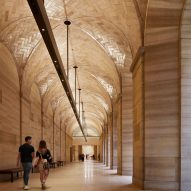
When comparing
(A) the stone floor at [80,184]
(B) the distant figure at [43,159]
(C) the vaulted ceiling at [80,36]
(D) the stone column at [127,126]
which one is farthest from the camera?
(D) the stone column at [127,126]

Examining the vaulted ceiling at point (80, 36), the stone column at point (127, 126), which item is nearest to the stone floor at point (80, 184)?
the stone column at point (127, 126)

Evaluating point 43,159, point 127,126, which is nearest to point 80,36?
point 127,126

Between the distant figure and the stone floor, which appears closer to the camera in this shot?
the stone floor

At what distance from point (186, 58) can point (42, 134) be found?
1882cm

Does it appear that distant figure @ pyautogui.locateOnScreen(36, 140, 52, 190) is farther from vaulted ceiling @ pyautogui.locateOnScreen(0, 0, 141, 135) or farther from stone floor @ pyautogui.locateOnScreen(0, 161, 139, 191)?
vaulted ceiling @ pyautogui.locateOnScreen(0, 0, 141, 135)

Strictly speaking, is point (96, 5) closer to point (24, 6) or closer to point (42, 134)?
point (24, 6)

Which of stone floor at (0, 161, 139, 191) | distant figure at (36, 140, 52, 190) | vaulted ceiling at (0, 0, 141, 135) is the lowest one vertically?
stone floor at (0, 161, 139, 191)

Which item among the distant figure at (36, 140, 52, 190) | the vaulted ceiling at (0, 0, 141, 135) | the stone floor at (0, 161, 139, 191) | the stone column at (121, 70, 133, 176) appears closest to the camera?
the stone floor at (0, 161, 139, 191)

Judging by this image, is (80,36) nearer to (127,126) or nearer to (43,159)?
(127,126)

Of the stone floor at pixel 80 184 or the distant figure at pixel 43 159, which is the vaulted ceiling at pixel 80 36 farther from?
the stone floor at pixel 80 184

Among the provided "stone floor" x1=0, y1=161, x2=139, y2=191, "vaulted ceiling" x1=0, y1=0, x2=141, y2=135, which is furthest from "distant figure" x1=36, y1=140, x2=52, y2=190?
"vaulted ceiling" x1=0, y1=0, x2=141, y2=135

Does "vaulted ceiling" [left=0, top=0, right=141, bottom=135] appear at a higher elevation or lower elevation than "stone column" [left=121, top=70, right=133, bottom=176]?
higher

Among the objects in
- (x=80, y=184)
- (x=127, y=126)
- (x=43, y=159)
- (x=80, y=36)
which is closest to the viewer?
(x=43, y=159)

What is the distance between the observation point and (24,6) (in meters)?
13.9
